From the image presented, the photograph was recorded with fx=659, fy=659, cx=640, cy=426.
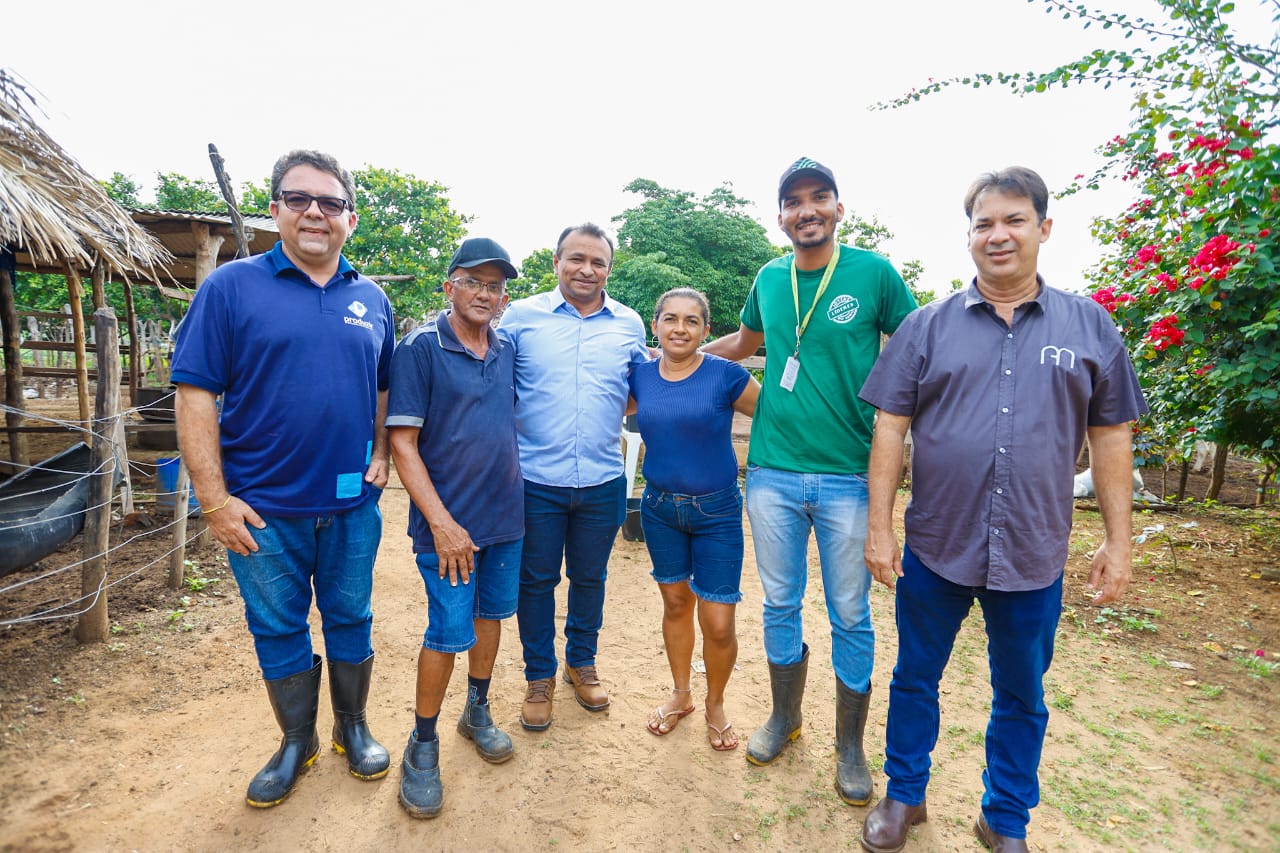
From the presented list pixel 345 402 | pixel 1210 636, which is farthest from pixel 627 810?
pixel 1210 636

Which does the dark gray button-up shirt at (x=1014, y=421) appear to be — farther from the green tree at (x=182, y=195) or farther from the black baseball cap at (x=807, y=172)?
the green tree at (x=182, y=195)

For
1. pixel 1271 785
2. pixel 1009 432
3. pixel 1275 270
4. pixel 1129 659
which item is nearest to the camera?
pixel 1009 432

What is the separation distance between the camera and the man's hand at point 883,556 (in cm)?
225

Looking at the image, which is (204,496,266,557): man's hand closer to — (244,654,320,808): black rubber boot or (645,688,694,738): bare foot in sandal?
(244,654,320,808): black rubber boot

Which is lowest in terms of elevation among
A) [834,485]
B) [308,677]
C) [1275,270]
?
[308,677]

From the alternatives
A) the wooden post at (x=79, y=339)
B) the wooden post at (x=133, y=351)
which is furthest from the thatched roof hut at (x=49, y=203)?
the wooden post at (x=133, y=351)

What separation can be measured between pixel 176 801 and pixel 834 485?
269 cm

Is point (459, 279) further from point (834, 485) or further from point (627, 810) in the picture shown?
point (627, 810)


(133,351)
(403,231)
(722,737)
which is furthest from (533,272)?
(722,737)

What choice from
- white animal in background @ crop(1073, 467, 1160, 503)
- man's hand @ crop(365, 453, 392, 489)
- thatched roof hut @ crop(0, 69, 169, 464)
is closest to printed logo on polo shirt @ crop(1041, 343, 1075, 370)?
man's hand @ crop(365, 453, 392, 489)

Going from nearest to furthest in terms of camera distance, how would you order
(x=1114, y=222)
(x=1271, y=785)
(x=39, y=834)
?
1. (x=39, y=834)
2. (x=1271, y=785)
3. (x=1114, y=222)

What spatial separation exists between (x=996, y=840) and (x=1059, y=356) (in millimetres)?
1634

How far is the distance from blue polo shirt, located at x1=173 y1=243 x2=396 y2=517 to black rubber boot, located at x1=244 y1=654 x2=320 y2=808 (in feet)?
2.24

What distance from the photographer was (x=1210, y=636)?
4.22 meters
